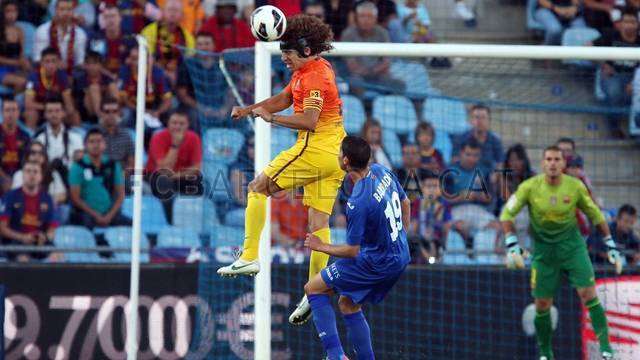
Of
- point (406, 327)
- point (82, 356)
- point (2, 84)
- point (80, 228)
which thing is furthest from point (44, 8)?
point (406, 327)

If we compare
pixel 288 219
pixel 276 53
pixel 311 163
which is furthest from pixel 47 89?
pixel 311 163

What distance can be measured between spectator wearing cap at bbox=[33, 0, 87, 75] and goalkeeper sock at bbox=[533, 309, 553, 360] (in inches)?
266

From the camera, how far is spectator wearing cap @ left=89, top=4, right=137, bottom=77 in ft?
47.8

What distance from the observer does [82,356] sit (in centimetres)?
1255

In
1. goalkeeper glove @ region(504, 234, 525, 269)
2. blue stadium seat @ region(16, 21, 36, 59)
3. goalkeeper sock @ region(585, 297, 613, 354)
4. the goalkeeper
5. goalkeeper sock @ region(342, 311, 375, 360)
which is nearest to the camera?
goalkeeper sock @ region(342, 311, 375, 360)

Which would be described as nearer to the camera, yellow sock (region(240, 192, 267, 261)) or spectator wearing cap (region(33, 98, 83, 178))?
yellow sock (region(240, 192, 267, 261))

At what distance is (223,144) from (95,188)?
1.68m

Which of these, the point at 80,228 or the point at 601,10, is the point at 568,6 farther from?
the point at 80,228

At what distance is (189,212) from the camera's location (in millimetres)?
13609

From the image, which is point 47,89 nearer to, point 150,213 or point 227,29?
point 150,213

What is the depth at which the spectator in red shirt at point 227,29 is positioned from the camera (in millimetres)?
14859

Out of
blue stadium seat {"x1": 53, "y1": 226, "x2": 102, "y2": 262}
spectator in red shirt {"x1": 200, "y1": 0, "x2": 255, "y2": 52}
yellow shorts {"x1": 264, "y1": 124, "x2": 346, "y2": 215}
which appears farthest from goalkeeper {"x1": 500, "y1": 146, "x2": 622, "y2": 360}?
blue stadium seat {"x1": 53, "y1": 226, "x2": 102, "y2": 262}

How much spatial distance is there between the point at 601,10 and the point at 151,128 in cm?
659

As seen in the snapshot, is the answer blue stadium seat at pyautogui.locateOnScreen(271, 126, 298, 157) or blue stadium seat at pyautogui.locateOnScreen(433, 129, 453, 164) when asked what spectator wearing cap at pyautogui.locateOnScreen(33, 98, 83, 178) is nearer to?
blue stadium seat at pyautogui.locateOnScreen(271, 126, 298, 157)
